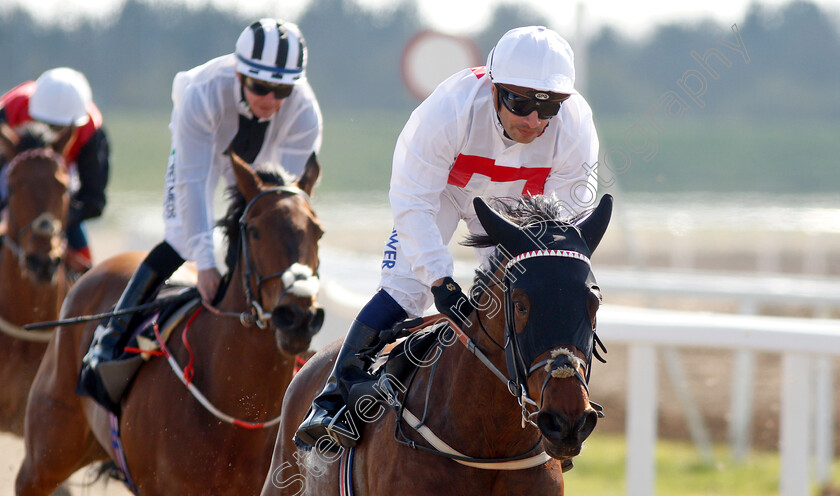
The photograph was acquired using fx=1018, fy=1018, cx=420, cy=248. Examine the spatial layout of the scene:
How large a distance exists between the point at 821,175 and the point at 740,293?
24531 millimetres

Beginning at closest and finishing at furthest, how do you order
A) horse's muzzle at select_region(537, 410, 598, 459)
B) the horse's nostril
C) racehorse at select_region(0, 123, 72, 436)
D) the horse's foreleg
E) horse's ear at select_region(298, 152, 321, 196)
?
horse's muzzle at select_region(537, 410, 598, 459) → the horse's nostril → horse's ear at select_region(298, 152, 321, 196) → the horse's foreleg → racehorse at select_region(0, 123, 72, 436)

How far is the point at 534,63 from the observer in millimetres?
2979

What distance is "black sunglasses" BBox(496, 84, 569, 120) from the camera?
304 centimetres

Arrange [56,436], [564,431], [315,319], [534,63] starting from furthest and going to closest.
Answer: [56,436]
[315,319]
[534,63]
[564,431]

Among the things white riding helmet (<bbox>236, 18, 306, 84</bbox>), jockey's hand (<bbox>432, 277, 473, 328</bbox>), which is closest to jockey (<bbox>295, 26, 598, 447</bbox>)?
jockey's hand (<bbox>432, 277, 473, 328</bbox>)

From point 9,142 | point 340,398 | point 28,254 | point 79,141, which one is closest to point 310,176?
point 340,398

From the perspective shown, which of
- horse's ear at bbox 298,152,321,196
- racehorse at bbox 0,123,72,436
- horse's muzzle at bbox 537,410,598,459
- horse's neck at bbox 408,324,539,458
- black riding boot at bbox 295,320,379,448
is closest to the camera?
horse's muzzle at bbox 537,410,598,459

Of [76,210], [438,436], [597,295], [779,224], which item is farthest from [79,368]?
[779,224]

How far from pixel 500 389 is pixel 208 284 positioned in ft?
7.07

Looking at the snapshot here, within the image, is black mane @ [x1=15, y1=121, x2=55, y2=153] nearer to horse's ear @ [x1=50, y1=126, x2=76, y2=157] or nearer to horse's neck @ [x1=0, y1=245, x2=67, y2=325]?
horse's ear @ [x1=50, y1=126, x2=76, y2=157]

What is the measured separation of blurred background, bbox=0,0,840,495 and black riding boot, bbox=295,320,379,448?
1.29 metres

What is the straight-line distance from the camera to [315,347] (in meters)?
5.78

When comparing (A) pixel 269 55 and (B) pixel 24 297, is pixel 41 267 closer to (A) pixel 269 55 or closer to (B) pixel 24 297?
(B) pixel 24 297

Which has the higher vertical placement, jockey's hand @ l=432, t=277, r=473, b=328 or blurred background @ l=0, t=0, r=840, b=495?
jockey's hand @ l=432, t=277, r=473, b=328
